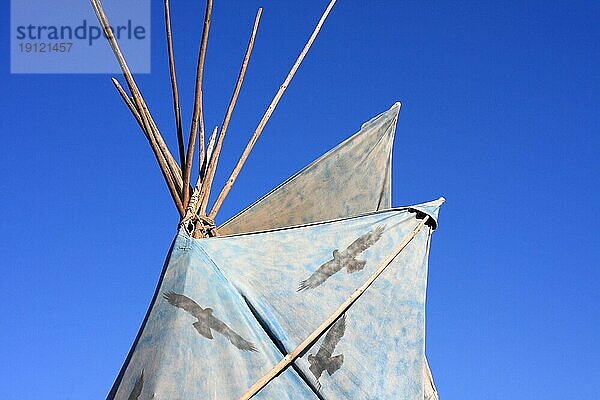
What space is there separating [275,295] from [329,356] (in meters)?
0.41

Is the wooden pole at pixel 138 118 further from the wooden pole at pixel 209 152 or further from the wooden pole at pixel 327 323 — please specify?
the wooden pole at pixel 327 323

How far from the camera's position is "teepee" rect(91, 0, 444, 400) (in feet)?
13.0

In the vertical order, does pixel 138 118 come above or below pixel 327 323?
above

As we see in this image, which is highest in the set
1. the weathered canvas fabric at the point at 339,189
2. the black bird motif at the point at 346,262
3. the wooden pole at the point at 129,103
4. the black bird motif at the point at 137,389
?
the wooden pole at the point at 129,103

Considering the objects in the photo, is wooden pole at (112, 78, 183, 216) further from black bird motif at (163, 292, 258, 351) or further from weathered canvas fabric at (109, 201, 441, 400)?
black bird motif at (163, 292, 258, 351)

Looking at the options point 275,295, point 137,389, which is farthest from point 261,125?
point 137,389

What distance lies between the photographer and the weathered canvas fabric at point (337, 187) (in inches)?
215

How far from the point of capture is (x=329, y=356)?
171 inches

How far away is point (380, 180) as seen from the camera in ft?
20.1

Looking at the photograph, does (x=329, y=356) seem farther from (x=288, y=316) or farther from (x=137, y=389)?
(x=137, y=389)

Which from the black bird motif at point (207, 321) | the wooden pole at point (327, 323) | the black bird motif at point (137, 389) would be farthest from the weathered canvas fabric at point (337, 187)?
the black bird motif at point (137, 389)

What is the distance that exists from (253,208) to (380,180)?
114 cm

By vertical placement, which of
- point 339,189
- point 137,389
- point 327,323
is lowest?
point 137,389

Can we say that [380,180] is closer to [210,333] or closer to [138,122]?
[138,122]
